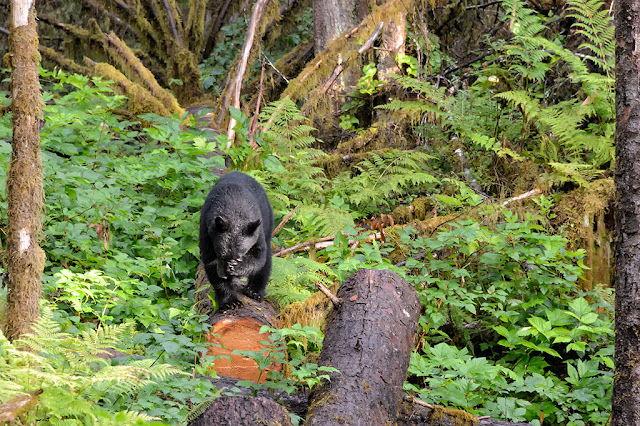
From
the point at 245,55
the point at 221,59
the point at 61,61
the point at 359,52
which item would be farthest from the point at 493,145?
the point at 61,61

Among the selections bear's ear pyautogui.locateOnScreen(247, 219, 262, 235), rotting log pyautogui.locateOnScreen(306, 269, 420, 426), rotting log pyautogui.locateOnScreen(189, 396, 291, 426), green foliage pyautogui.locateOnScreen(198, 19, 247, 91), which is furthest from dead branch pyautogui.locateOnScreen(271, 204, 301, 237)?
green foliage pyautogui.locateOnScreen(198, 19, 247, 91)

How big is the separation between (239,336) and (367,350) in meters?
1.34

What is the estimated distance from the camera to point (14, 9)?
3518 millimetres

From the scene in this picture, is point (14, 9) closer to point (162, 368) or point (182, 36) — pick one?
point (162, 368)

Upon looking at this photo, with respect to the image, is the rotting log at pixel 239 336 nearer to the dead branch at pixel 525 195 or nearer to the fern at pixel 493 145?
the dead branch at pixel 525 195

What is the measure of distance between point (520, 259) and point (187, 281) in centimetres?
353

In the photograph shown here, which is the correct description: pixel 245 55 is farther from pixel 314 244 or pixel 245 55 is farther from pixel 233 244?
pixel 233 244

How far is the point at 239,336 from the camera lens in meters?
4.68

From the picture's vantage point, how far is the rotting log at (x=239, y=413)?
2836mm

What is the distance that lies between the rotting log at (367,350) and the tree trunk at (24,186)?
1903mm

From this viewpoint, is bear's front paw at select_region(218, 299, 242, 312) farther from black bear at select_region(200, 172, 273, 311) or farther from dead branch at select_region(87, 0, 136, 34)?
dead branch at select_region(87, 0, 136, 34)

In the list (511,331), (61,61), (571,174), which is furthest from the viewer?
(61,61)

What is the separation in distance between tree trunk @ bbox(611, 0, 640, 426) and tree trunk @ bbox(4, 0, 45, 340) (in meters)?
3.77

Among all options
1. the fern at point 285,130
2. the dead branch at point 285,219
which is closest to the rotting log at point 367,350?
the dead branch at point 285,219
